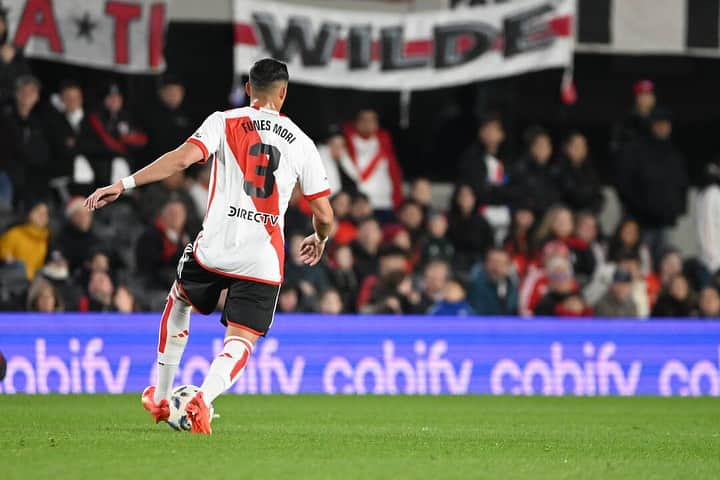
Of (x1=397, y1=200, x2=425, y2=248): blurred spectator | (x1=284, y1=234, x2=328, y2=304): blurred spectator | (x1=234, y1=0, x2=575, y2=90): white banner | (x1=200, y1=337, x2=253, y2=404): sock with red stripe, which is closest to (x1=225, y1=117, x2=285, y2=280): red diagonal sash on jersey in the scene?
(x1=200, y1=337, x2=253, y2=404): sock with red stripe

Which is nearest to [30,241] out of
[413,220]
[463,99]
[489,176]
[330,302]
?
[330,302]

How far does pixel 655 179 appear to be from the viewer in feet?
59.4

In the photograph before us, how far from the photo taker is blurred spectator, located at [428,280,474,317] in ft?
51.6

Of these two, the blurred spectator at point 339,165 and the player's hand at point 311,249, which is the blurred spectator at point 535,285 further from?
the player's hand at point 311,249

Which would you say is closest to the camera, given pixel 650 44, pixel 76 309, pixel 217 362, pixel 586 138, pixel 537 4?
pixel 217 362

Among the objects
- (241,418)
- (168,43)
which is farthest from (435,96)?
(241,418)

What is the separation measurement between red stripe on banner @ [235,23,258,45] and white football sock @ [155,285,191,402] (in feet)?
26.6

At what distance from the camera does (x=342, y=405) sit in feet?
40.3

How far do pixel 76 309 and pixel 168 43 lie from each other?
5126mm

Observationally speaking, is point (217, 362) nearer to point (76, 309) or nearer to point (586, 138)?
point (76, 309)

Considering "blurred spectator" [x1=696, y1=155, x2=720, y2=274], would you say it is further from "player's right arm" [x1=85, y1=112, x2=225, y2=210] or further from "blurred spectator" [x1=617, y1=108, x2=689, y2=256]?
"player's right arm" [x1=85, y1=112, x2=225, y2=210]

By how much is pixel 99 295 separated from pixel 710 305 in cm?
686

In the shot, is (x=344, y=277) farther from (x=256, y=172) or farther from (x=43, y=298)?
(x=256, y=172)

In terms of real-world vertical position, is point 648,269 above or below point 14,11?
below
